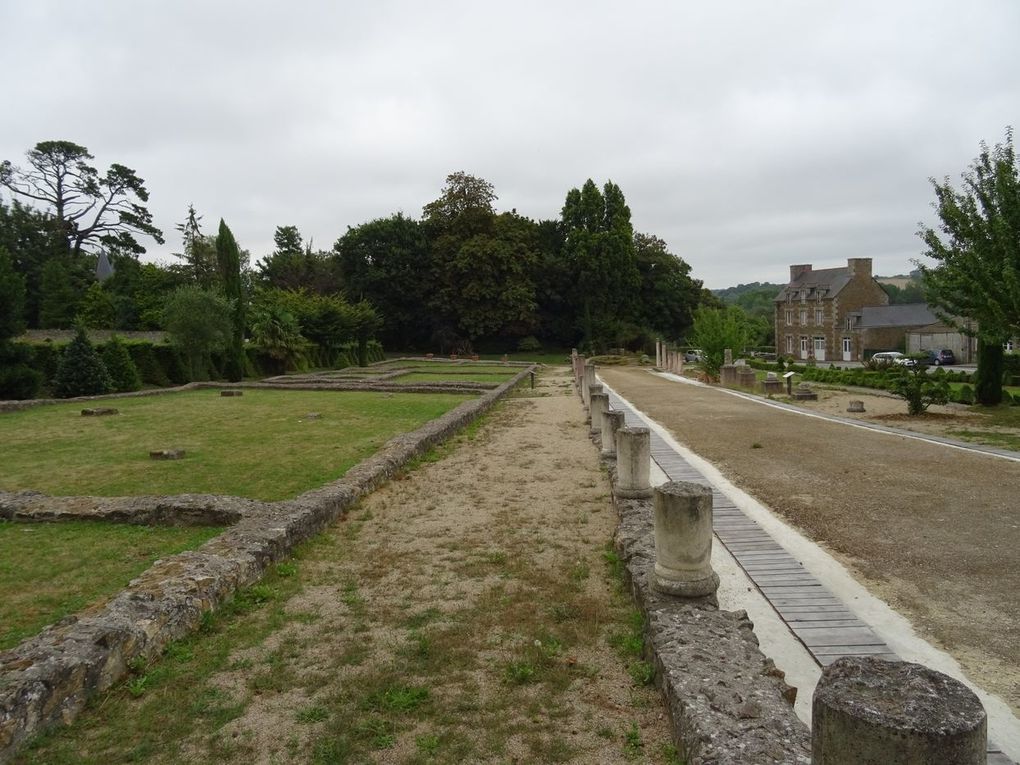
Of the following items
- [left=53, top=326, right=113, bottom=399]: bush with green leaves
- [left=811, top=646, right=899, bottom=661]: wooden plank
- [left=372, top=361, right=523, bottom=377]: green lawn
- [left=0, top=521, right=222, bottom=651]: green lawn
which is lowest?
[left=811, top=646, right=899, bottom=661]: wooden plank

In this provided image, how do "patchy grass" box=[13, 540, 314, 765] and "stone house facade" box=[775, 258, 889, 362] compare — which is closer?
"patchy grass" box=[13, 540, 314, 765]

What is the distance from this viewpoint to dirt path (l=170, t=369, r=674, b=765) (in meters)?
3.49

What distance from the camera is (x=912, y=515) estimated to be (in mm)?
7492

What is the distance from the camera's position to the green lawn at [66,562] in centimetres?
496

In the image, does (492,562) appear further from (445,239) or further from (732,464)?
(445,239)

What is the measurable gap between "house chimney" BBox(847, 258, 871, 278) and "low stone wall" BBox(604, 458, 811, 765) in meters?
64.8

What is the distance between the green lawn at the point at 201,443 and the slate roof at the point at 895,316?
50.4m

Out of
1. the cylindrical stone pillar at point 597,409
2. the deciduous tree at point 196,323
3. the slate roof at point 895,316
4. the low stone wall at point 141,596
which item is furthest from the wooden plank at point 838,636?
the slate roof at point 895,316

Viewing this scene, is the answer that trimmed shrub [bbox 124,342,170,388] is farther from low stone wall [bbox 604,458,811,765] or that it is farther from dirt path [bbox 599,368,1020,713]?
low stone wall [bbox 604,458,811,765]

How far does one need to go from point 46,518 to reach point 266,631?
4285 mm

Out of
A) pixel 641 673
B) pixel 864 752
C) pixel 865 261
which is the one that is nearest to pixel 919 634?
pixel 641 673

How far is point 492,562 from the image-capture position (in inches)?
249

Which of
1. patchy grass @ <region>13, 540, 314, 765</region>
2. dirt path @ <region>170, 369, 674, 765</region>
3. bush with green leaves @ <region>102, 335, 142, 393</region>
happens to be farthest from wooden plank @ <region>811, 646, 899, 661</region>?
bush with green leaves @ <region>102, 335, 142, 393</region>

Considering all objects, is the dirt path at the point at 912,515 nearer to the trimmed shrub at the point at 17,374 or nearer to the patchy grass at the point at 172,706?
the patchy grass at the point at 172,706
